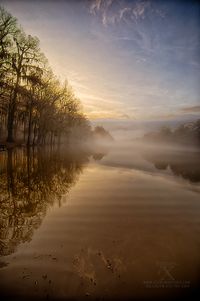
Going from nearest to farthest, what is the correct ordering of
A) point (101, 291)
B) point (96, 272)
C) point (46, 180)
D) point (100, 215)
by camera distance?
1. point (101, 291)
2. point (96, 272)
3. point (100, 215)
4. point (46, 180)

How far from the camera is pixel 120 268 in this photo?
3.57m

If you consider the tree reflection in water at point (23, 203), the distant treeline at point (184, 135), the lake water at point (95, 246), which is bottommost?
the lake water at point (95, 246)

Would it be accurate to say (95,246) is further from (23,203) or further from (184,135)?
(184,135)

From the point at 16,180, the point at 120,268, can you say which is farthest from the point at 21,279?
the point at 16,180

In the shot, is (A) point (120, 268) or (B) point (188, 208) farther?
(B) point (188, 208)

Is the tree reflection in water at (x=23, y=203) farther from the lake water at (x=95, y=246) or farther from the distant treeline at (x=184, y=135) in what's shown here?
the distant treeline at (x=184, y=135)

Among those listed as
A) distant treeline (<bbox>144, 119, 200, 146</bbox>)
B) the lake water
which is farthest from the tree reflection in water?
distant treeline (<bbox>144, 119, 200, 146</bbox>)

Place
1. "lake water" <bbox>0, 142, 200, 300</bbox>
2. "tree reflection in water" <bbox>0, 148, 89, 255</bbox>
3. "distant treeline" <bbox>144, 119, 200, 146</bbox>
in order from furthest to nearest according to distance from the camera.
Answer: "distant treeline" <bbox>144, 119, 200, 146</bbox> → "tree reflection in water" <bbox>0, 148, 89, 255</bbox> → "lake water" <bbox>0, 142, 200, 300</bbox>

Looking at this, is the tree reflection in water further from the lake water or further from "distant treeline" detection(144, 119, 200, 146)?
"distant treeline" detection(144, 119, 200, 146)

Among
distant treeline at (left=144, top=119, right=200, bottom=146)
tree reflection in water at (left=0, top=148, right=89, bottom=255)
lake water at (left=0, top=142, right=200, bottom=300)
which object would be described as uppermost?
distant treeline at (left=144, top=119, right=200, bottom=146)

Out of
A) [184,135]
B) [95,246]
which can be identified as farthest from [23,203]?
[184,135]

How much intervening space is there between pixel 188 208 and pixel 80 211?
3464 mm

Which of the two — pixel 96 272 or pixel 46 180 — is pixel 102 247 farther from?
pixel 46 180

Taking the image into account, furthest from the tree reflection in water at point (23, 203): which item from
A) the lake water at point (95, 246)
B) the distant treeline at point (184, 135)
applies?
the distant treeline at point (184, 135)
